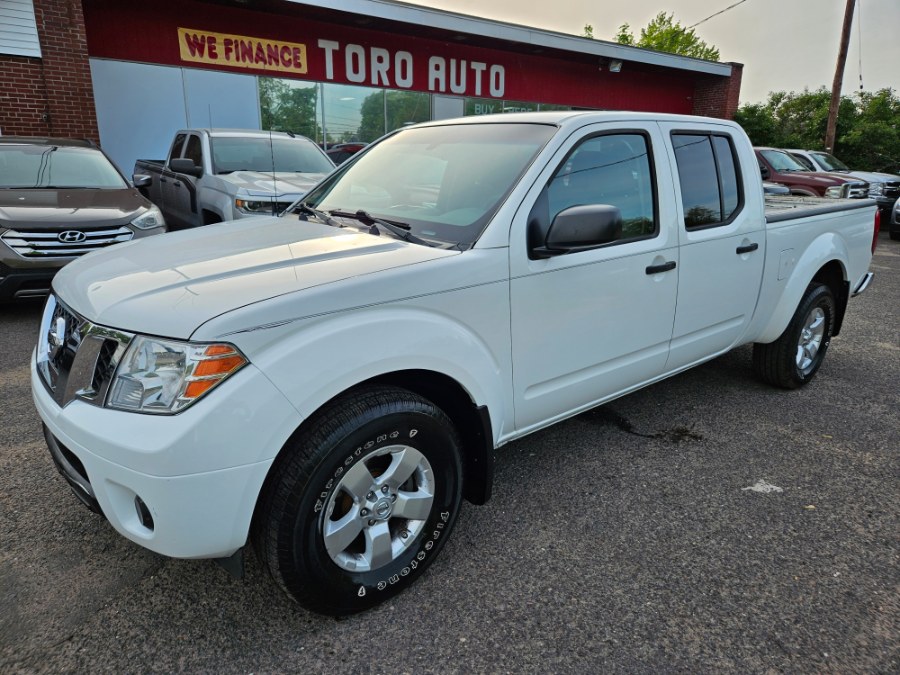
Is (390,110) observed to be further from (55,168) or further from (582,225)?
(582,225)

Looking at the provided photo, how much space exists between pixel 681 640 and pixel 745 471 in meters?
1.46

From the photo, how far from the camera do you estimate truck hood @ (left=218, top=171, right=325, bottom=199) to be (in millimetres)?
7211

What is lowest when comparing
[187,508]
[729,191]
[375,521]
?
[375,521]

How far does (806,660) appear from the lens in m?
2.07

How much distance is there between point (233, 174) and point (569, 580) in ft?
23.1

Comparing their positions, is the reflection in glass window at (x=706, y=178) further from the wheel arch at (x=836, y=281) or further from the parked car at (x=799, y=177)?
the parked car at (x=799, y=177)

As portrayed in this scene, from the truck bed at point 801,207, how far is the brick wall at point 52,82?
34.5 ft

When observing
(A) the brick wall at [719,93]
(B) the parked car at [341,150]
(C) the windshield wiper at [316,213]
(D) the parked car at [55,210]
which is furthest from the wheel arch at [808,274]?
(A) the brick wall at [719,93]

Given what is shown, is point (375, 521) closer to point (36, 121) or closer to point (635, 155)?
point (635, 155)

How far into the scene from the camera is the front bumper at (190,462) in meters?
1.76

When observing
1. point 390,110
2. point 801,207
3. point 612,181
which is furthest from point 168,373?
point 390,110

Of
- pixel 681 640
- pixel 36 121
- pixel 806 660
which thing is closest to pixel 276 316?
pixel 681 640

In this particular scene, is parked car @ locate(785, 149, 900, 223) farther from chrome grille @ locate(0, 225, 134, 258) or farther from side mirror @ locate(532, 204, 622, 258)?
chrome grille @ locate(0, 225, 134, 258)

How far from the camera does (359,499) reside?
2143 mm
